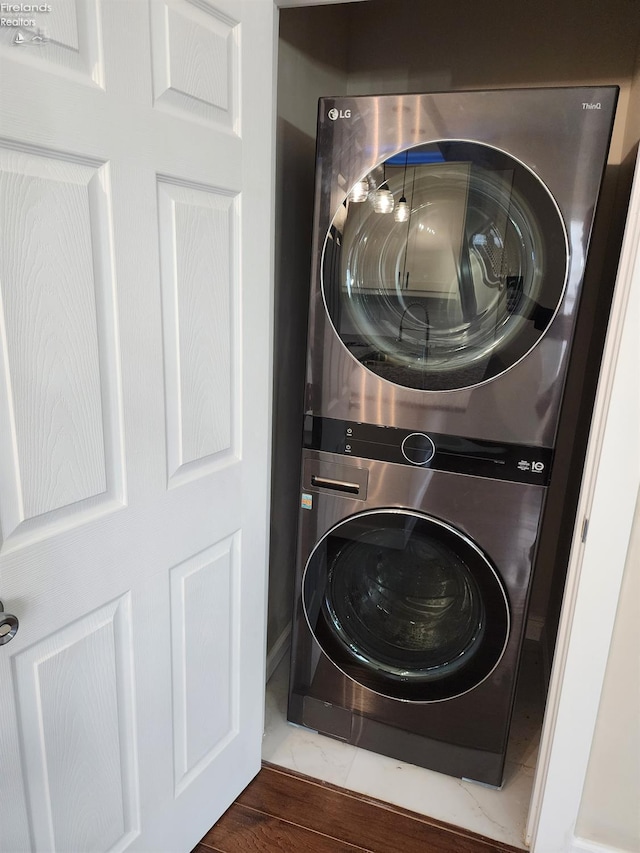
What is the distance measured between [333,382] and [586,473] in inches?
25.8

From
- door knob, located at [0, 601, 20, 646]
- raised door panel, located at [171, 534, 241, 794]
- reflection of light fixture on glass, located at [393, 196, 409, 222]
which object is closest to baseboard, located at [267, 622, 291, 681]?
raised door panel, located at [171, 534, 241, 794]

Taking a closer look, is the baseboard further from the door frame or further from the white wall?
the white wall

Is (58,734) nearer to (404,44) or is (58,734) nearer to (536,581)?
(536,581)

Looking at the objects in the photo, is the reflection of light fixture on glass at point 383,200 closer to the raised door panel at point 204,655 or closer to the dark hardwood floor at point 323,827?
the raised door panel at point 204,655

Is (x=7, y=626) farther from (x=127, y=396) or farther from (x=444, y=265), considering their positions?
(x=444, y=265)

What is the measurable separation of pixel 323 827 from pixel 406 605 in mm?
623

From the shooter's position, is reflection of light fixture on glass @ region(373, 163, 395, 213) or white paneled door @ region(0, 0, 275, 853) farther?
reflection of light fixture on glass @ region(373, 163, 395, 213)

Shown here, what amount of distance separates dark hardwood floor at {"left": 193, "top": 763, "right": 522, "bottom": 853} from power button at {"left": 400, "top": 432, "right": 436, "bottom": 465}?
99 centimetres

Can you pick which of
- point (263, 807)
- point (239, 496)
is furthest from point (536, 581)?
point (239, 496)

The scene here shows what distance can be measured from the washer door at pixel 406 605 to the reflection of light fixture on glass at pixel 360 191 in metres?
0.81

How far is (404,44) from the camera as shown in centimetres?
201

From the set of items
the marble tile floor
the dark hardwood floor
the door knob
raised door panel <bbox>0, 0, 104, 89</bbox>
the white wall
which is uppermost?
raised door panel <bbox>0, 0, 104, 89</bbox>

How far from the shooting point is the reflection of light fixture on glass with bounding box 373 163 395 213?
138 centimetres

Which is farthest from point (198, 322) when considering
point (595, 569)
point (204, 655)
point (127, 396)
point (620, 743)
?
point (620, 743)
